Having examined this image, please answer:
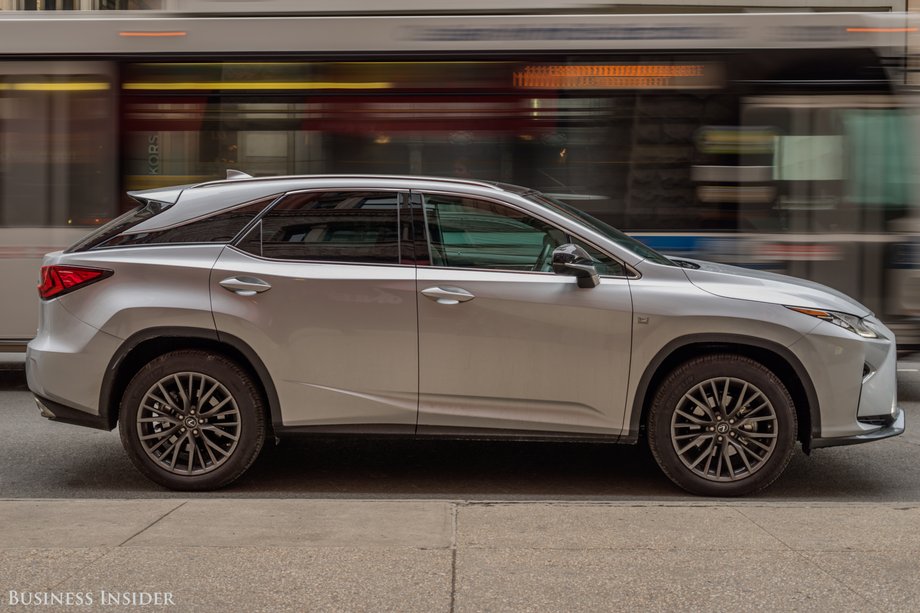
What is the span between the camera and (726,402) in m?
5.78

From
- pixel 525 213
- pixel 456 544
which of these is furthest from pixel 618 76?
pixel 456 544

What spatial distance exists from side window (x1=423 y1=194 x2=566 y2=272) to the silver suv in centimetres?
1

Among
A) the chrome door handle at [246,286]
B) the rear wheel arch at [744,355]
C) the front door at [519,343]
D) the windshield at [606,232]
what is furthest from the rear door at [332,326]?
the rear wheel arch at [744,355]

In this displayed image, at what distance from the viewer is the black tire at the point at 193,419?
589 cm

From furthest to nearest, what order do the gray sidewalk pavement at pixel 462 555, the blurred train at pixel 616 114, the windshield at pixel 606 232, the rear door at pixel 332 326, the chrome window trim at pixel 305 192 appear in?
the blurred train at pixel 616 114
the windshield at pixel 606 232
the chrome window trim at pixel 305 192
the rear door at pixel 332 326
the gray sidewalk pavement at pixel 462 555

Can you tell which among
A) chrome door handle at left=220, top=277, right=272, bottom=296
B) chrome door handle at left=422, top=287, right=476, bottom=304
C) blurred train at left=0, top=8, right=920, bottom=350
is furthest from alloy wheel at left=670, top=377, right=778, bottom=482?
blurred train at left=0, top=8, right=920, bottom=350

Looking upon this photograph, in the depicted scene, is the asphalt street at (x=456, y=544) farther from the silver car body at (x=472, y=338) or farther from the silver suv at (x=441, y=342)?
the silver car body at (x=472, y=338)

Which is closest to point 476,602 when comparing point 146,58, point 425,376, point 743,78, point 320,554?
point 320,554

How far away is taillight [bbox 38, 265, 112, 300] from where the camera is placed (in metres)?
5.98

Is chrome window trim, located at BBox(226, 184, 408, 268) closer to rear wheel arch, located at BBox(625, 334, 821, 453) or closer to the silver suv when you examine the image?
the silver suv

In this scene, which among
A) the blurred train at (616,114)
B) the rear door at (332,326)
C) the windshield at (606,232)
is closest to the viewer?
the rear door at (332,326)

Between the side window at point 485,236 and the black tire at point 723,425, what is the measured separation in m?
1.00

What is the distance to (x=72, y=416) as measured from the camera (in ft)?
19.8

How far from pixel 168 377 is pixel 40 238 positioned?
14.5 feet
